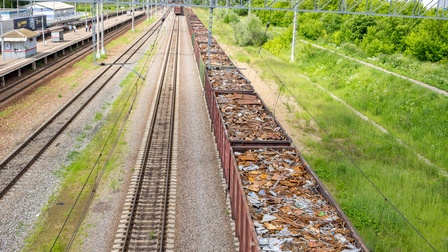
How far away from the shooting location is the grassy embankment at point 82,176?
12609mm

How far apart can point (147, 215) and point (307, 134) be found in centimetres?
1219

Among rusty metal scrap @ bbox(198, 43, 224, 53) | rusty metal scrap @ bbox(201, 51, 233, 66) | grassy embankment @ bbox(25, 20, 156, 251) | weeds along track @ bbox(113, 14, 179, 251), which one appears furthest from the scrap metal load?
rusty metal scrap @ bbox(198, 43, 224, 53)

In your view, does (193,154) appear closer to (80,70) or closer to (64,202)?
(64,202)

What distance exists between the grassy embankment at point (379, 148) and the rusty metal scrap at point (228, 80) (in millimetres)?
3643

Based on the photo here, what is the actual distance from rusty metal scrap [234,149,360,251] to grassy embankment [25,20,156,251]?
17.0 ft

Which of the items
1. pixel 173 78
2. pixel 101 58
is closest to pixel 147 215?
pixel 173 78

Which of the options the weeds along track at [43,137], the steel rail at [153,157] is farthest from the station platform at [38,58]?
the steel rail at [153,157]

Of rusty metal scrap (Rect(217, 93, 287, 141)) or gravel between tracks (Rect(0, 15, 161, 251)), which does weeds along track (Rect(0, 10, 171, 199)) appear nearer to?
gravel between tracks (Rect(0, 15, 161, 251))

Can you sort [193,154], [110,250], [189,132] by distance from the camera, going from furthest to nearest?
[189,132] → [193,154] → [110,250]

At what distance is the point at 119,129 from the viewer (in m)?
22.2

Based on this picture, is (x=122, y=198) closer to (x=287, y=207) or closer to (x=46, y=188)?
(x=46, y=188)

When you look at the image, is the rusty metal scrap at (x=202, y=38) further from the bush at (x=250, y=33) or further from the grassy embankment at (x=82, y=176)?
the grassy embankment at (x=82, y=176)

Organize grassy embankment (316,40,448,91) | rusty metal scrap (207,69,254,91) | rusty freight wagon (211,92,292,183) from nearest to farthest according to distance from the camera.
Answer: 1. rusty freight wagon (211,92,292,183)
2. rusty metal scrap (207,69,254,91)
3. grassy embankment (316,40,448,91)

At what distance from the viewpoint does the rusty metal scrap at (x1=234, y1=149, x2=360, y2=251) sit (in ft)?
30.0
